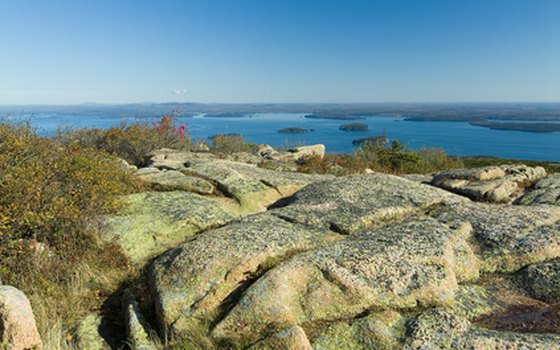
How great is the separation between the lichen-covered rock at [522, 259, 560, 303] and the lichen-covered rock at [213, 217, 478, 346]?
88cm

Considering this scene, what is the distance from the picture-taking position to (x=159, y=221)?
29.7ft

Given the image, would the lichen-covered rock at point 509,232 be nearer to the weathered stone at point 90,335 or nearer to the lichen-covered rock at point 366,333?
the lichen-covered rock at point 366,333

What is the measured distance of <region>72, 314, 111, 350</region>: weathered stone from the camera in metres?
5.47

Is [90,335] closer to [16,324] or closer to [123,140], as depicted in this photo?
[16,324]

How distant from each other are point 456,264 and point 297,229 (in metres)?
3.37

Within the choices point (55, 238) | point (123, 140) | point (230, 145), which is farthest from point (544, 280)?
point (230, 145)

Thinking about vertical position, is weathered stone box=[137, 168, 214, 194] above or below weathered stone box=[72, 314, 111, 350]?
above

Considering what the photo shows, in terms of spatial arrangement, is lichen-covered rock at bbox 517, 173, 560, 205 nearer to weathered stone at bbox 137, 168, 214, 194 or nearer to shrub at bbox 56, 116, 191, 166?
weathered stone at bbox 137, 168, 214, 194

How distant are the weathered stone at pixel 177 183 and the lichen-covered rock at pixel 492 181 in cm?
877

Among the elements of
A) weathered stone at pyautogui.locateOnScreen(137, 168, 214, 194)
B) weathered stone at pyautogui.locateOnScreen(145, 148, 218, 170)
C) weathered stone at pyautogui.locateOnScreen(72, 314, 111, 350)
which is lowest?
weathered stone at pyautogui.locateOnScreen(72, 314, 111, 350)

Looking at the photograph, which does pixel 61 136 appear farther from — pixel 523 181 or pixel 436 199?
pixel 523 181

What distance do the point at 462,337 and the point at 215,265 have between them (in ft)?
13.4

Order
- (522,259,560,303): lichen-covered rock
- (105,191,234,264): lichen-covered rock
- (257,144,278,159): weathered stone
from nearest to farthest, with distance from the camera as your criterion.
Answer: (522,259,560,303): lichen-covered rock
(105,191,234,264): lichen-covered rock
(257,144,278,159): weathered stone

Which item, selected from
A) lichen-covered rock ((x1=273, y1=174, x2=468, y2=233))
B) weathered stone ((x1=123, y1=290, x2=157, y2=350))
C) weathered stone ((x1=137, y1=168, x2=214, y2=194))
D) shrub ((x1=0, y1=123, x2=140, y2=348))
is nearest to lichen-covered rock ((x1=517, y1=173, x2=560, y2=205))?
lichen-covered rock ((x1=273, y1=174, x2=468, y2=233))
